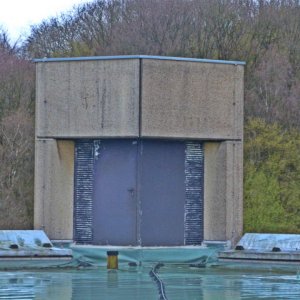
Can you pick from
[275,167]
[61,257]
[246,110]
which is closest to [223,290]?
[61,257]

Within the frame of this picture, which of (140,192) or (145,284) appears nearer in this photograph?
(145,284)

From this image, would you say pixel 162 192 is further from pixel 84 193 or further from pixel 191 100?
pixel 191 100

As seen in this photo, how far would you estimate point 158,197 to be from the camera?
25.1 metres

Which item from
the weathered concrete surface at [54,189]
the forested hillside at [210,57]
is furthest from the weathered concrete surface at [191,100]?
the forested hillside at [210,57]

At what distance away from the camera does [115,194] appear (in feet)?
82.4

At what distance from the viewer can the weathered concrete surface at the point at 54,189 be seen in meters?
25.4

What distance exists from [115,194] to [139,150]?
46.4 inches

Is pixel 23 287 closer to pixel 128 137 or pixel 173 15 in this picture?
pixel 128 137

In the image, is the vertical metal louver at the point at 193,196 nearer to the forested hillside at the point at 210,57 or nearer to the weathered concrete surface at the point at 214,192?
the weathered concrete surface at the point at 214,192

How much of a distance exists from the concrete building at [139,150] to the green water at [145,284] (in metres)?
2.16

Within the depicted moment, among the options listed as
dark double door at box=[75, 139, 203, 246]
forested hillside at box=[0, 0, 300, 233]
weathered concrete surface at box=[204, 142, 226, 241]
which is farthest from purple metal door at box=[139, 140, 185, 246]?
forested hillside at box=[0, 0, 300, 233]

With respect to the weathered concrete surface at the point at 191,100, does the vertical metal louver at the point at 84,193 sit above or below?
below

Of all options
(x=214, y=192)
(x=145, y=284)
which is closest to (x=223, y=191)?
(x=214, y=192)

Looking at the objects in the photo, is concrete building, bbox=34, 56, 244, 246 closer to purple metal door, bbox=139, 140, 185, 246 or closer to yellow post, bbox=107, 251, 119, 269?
purple metal door, bbox=139, 140, 185, 246
